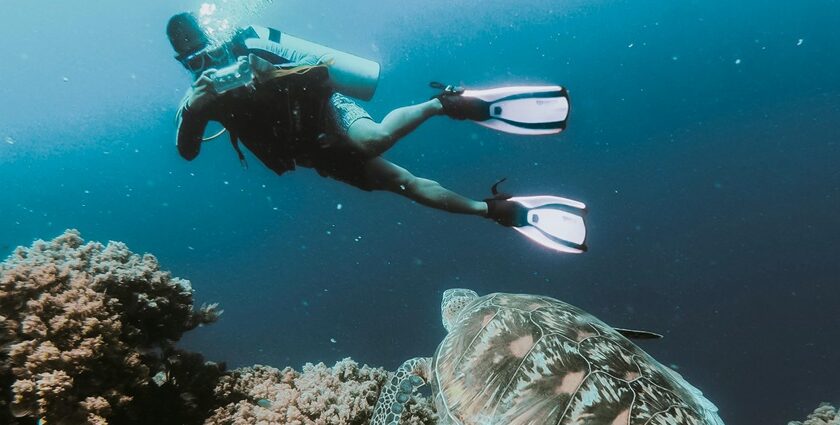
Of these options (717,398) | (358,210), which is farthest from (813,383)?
(358,210)

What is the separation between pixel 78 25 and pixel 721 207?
155 ft

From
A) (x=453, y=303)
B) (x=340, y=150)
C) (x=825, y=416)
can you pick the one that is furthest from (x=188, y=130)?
(x=825, y=416)

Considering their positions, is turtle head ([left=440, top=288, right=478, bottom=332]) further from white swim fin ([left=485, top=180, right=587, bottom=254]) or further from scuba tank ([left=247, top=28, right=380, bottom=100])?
scuba tank ([left=247, top=28, right=380, bottom=100])

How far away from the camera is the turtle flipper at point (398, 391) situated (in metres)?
2.73

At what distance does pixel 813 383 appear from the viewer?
13.8 meters

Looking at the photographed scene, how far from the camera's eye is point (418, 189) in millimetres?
4707

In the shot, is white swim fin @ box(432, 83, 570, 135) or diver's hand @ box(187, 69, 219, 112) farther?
white swim fin @ box(432, 83, 570, 135)

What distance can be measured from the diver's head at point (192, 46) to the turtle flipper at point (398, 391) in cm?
407

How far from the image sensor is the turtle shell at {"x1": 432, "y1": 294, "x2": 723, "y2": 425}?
1.92m

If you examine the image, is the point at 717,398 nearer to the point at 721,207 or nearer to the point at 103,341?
the point at 721,207

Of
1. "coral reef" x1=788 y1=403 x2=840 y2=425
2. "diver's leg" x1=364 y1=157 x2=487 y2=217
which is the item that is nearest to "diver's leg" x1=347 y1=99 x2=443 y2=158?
"diver's leg" x1=364 y1=157 x2=487 y2=217

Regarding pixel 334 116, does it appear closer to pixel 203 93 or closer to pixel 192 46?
pixel 203 93

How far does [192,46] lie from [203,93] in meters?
0.88

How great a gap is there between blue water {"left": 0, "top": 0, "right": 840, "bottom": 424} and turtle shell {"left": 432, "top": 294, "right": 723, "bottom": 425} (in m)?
13.8
